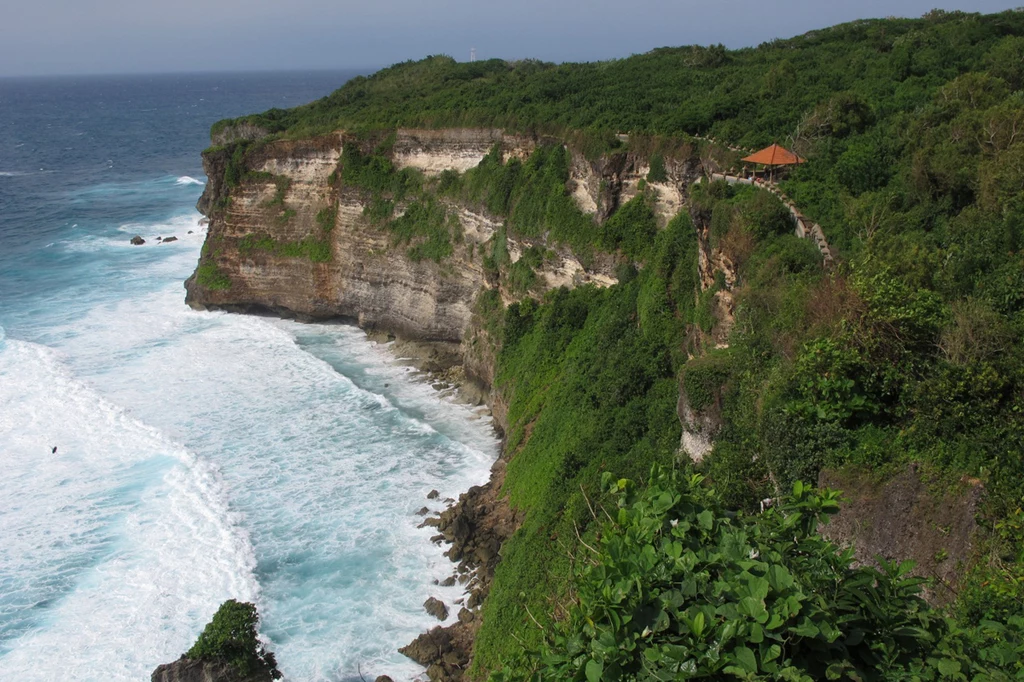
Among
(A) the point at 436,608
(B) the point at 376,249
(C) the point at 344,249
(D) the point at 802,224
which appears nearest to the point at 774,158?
(D) the point at 802,224

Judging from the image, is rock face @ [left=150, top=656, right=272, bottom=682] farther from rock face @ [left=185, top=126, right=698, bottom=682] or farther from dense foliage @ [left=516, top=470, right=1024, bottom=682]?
dense foliage @ [left=516, top=470, right=1024, bottom=682]

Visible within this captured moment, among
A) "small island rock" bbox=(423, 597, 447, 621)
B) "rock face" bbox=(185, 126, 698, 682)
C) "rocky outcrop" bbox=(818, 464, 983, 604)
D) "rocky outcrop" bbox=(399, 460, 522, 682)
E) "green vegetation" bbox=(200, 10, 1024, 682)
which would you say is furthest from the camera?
"rock face" bbox=(185, 126, 698, 682)

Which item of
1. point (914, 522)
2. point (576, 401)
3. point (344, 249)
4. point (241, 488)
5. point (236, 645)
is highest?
point (914, 522)

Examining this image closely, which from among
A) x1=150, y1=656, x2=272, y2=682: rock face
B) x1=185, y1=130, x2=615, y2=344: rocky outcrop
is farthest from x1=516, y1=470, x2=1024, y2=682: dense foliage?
x1=185, y1=130, x2=615, y2=344: rocky outcrop

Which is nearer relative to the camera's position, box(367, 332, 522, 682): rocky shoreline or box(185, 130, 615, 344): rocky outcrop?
box(367, 332, 522, 682): rocky shoreline

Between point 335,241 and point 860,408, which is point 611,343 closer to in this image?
point 860,408

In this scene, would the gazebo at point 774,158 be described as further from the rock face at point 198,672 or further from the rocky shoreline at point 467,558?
the rock face at point 198,672

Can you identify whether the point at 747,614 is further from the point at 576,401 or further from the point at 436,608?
the point at 576,401
